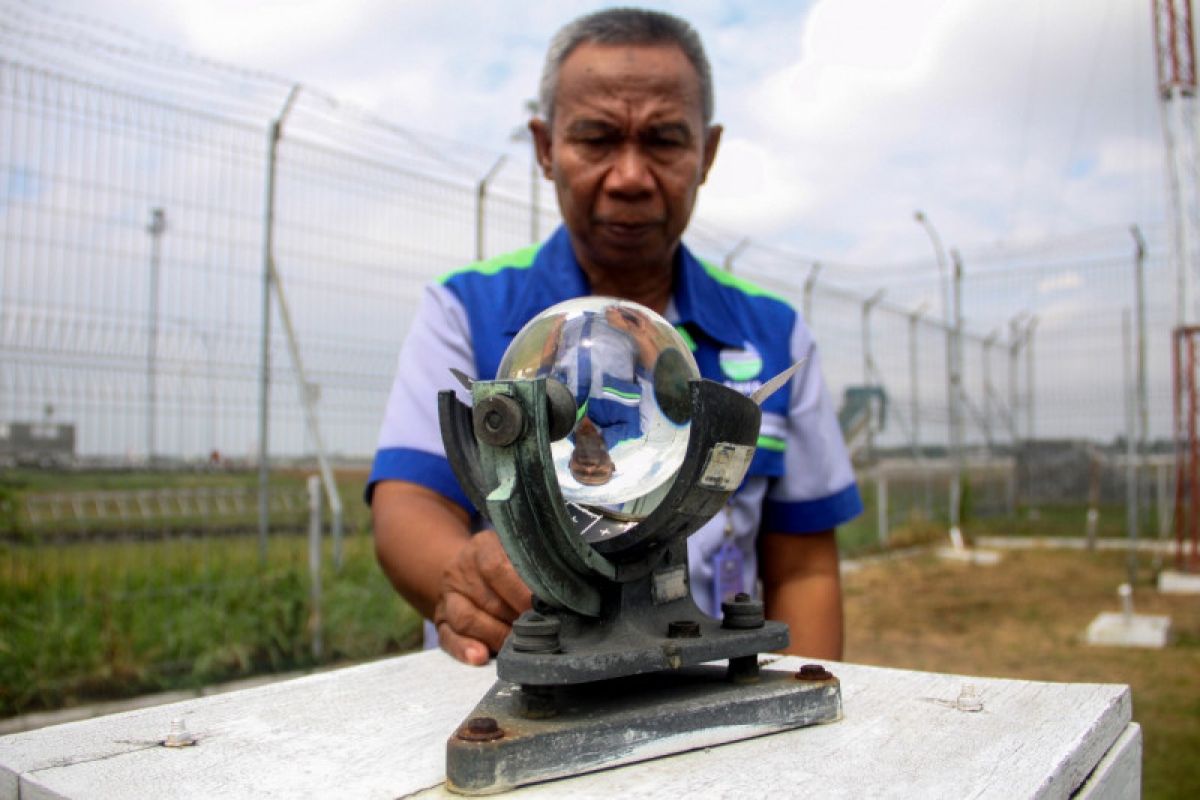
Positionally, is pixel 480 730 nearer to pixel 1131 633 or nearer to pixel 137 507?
pixel 137 507

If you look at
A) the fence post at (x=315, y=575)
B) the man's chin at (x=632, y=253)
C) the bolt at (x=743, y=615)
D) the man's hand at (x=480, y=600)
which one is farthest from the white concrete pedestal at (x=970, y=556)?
the bolt at (x=743, y=615)

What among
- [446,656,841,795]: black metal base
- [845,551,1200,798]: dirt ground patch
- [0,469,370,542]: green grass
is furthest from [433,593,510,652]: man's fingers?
[0,469,370,542]: green grass

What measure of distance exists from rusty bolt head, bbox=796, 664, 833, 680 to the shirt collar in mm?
1010

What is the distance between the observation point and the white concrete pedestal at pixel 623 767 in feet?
3.16

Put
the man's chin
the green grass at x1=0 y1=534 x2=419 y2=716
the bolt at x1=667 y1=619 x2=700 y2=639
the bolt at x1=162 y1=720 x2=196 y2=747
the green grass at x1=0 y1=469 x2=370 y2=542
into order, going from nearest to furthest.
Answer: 1. the bolt at x1=162 y1=720 x2=196 y2=747
2. the bolt at x1=667 y1=619 x2=700 y2=639
3. the man's chin
4. the green grass at x1=0 y1=534 x2=419 y2=716
5. the green grass at x1=0 y1=469 x2=370 y2=542

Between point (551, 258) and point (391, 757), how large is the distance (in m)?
1.37

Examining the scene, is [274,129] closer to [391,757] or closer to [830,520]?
[830,520]

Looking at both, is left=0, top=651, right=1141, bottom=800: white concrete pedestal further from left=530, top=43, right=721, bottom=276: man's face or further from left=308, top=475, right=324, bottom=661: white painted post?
left=308, top=475, right=324, bottom=661: white painted post

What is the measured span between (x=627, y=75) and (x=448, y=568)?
0.97 meters

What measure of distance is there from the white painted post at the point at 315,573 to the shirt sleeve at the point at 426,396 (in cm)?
415

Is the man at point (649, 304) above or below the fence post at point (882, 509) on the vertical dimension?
above

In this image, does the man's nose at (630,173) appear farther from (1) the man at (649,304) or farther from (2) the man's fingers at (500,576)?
(2) the man's fingers at (500,576)

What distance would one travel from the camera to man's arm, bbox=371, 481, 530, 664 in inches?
60.7

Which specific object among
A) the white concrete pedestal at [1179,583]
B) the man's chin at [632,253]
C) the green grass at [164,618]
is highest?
the man's chin at [632,253]
